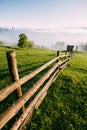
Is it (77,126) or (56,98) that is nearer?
(77,126)

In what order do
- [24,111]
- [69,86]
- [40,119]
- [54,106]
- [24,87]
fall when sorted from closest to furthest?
[24,111] < [40,119] < [54,106] < [24,87] < [69,86]

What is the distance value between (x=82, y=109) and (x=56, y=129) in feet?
6.60

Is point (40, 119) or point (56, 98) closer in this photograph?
point (40, 119)

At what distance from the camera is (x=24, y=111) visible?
19.0ft

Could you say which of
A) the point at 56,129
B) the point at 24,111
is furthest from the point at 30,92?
the point at 56,129

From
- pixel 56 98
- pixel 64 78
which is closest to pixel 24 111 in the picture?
pixel 56 98

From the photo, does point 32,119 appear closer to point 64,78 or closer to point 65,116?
point 65,116

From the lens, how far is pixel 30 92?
232 inches

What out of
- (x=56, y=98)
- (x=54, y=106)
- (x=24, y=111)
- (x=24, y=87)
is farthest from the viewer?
(x=24, y=87)

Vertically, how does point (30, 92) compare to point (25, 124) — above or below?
above

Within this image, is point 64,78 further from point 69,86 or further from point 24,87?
point 24,87

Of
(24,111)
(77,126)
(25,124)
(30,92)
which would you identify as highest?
(30,92)

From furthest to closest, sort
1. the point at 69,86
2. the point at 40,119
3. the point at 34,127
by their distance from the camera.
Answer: the point at 69,86
the point at 40,119
the point at 34,127

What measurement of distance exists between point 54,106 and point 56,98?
751 mm
